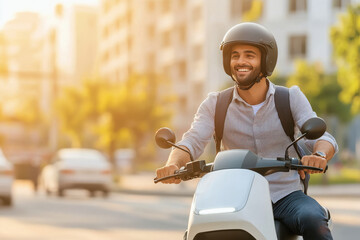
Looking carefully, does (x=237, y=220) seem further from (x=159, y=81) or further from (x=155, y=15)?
A: (x=155, y=15)

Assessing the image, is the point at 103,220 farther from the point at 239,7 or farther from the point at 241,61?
the point at 239,7

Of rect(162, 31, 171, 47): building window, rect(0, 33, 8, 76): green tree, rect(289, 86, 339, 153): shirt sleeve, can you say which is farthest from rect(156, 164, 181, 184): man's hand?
rect(162, 31, 171, 47): building window

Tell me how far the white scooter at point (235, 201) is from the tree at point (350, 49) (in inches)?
829

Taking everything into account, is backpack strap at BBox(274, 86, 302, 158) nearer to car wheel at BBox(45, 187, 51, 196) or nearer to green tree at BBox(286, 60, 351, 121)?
car wheel at BBox(45, 187, 51, 196)

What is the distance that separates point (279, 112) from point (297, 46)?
49.1 metres

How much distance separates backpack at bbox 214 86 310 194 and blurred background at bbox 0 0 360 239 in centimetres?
819

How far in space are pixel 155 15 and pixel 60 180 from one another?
49275 mm

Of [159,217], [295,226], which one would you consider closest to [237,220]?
[295,226]

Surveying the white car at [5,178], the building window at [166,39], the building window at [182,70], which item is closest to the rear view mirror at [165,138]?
the white car at [5,178]

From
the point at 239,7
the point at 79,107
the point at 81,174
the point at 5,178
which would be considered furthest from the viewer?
the point at 79,107

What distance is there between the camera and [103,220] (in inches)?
635

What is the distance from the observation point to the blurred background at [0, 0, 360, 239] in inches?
982

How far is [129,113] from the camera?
45.2 m

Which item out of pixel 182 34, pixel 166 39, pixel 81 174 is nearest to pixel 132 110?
pixel 81 174
